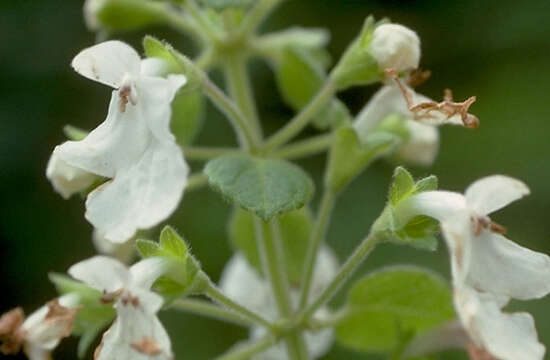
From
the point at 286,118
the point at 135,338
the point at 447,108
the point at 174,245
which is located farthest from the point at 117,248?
the point at 286,118

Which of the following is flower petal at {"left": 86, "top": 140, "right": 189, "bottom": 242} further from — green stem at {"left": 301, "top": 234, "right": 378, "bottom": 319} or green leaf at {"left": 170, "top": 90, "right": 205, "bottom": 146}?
green leaf at {"left": 170, "top": 90, "right": 205, "bottom": 146}

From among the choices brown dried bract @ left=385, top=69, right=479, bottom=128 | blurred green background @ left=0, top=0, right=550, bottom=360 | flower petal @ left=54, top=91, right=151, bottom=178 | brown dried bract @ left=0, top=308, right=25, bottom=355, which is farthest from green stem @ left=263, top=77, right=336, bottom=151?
blurred green background @ left=0, top=0, right=550, bottom=360

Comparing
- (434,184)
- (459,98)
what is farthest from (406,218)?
(459,98)

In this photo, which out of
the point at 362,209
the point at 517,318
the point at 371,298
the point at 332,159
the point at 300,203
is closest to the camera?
the point at 517,318

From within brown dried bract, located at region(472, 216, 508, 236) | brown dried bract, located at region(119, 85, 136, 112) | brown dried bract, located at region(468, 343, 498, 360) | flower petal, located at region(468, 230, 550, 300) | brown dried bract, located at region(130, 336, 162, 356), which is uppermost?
brown dried bract, located at region(119, 85, 136, 112)

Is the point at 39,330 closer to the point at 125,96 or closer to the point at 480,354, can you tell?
the point at 125,96

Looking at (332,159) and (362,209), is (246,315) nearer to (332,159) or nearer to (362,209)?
→ (332,159)

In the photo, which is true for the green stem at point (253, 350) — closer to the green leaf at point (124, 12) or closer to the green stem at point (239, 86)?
the green stem at point (239, 86)
